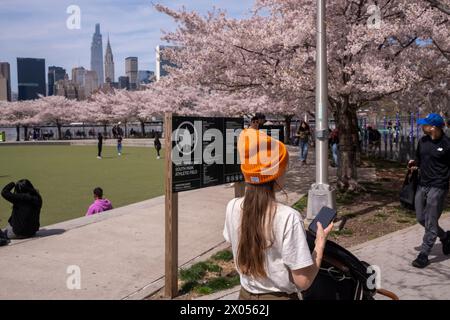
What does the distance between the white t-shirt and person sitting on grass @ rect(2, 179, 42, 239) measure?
5.49 metres

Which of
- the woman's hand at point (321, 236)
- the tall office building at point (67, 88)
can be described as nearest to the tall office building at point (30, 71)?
the tall office building at point (67, 88)

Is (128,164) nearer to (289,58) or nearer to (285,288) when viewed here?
(289,58)

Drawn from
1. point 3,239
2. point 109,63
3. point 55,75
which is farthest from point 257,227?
point 55,75

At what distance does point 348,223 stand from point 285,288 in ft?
21.0

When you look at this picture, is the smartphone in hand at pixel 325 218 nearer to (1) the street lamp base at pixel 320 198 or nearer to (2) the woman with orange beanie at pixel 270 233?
(2) the woman with orange beanie at pixel 270 233

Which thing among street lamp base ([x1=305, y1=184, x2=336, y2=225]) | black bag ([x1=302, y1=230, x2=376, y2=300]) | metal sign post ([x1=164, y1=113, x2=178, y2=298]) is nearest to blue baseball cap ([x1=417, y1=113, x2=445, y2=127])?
street lamp base ([x1=305, y1=184, x2=336, y2=225])

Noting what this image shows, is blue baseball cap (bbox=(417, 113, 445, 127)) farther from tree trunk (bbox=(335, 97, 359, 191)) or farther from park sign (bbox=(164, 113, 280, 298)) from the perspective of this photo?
tree trunk (bbox=(335, 97, 359, 191))

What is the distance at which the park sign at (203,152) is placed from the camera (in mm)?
5039

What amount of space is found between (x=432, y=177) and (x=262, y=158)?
4.10 metres

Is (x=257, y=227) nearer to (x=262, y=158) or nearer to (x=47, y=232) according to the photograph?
(x=262, y=158)

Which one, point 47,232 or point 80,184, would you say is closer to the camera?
point 47,232

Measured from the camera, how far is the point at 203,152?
5406 mm

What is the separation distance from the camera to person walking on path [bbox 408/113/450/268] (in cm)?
548

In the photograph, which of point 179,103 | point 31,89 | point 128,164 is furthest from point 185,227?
point 31,89
